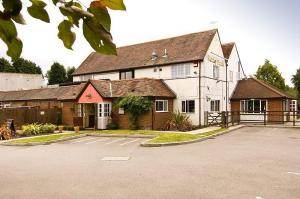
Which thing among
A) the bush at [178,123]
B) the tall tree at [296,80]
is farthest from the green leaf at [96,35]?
the tall tree at [296,80]

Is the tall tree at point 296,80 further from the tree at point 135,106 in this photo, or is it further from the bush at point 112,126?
the bush at point 112,126

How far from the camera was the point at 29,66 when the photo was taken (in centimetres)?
7525

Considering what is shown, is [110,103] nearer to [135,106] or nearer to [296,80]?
[135,106]

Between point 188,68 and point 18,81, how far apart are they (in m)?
38.7

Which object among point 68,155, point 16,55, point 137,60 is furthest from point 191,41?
point 16,55

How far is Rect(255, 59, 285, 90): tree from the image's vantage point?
4947cm

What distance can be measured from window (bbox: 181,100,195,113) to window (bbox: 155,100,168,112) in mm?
1868

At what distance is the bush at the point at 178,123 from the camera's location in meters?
26.8

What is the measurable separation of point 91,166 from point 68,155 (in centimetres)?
327

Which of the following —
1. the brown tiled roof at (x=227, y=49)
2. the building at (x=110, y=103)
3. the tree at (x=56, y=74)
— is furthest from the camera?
the tree at (x=56, y=74)

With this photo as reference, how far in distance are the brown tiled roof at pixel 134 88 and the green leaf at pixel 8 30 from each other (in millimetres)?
25586

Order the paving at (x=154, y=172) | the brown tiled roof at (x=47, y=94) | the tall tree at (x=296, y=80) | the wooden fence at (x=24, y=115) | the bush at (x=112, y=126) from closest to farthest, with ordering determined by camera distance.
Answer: the paving at (x=154, y=172) < the bush at (x=112, y=126) < the wooden fence at (x=24, y=115) < the brown tiled roof at (x=47, y=94) < the tall tree at (x=296, y=80)

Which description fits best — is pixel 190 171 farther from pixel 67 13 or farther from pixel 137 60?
pixel 137 60

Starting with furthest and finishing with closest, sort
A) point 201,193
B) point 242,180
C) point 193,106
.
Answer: point 193,106
point 242,180
point 201,193
